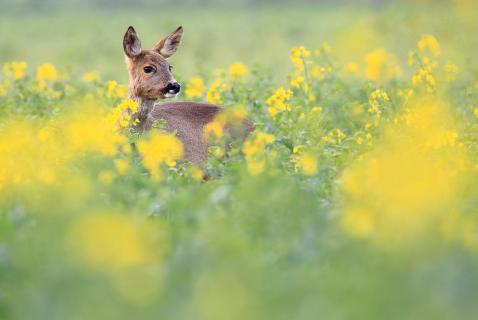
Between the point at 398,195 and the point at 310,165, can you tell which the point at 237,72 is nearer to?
the point at 310,165

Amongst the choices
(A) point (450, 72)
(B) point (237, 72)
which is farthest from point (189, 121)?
(A) point (450, 72)

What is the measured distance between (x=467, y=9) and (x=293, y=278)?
40.4ft

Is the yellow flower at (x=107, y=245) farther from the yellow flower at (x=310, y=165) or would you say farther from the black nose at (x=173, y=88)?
the black nose at (x=173, y=88)

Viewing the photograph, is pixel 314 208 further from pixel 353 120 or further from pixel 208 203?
pixel 353 120

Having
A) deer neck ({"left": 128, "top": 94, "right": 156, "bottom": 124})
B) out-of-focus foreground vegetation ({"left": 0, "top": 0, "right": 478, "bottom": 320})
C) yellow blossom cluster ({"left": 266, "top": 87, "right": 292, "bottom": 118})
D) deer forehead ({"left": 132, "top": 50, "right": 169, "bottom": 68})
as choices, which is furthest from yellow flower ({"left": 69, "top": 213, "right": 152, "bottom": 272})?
Answer: deer forehead ({"left": 132, "top": 50, "right": 169, "bottom": 68})

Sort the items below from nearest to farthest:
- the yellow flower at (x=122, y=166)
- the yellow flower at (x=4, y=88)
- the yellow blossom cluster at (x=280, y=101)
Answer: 1. the yellow flower at (x=122, y=166)
2. the yellow blossom cluster at (x=280, y=101)
3. the yellow flower at (x=4, y=88)

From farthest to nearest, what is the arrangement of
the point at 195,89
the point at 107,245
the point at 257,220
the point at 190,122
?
Result: the point at 195,89 < the point at 190,122 < the point at 257,220 < the point at 107,245

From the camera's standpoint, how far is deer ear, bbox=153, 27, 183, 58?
9867 mm

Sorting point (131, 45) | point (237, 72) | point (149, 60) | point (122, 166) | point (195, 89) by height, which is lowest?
point (122, 166)

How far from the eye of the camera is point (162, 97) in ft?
30.4

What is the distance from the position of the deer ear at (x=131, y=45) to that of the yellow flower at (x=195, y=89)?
4.63 feet

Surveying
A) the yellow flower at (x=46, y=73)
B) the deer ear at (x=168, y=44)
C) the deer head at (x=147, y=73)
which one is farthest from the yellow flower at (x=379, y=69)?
the yellow flower at (x=46, y=73)

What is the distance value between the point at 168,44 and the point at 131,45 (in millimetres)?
470

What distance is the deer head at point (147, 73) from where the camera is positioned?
9.22 meters
